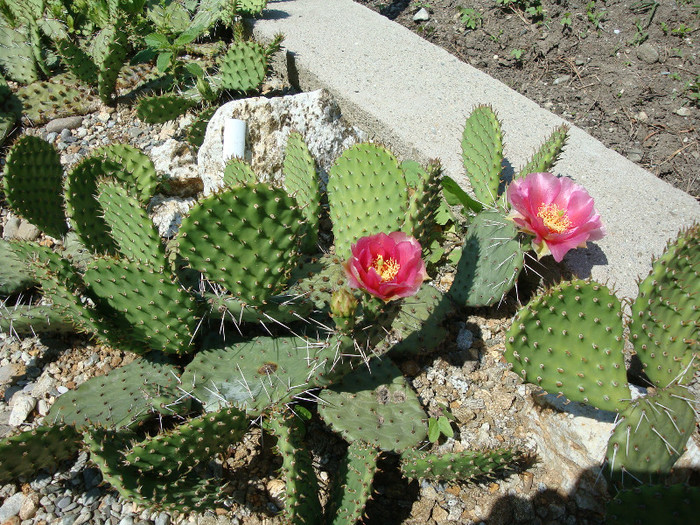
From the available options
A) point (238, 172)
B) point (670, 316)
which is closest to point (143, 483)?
point (238, 172)

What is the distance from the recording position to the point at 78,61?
379 cm

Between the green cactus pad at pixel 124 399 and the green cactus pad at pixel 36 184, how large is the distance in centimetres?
95

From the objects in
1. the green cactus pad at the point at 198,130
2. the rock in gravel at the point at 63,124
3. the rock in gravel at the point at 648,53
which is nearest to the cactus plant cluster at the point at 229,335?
the green cactus pad at the point at 198,130

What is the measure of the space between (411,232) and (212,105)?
2.25 metres

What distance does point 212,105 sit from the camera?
375cm

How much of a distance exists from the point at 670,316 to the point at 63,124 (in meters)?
3.91

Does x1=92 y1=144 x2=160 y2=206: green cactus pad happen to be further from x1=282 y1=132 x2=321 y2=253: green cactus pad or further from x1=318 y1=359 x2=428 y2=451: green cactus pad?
x1=318 y1=359 x2=428 y2=451: green cactus pad

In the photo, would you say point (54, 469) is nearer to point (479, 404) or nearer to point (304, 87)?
point (479, 404)

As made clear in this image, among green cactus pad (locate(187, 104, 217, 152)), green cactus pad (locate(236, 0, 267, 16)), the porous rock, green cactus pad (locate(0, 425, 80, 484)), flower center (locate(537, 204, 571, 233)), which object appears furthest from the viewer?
green cactus pad (locate(236, 0, 267, 16))

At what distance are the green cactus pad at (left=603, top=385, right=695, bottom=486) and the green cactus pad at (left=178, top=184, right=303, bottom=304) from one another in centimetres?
127

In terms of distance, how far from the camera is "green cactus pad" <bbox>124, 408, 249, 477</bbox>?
178cm

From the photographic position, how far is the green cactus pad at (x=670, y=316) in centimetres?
191

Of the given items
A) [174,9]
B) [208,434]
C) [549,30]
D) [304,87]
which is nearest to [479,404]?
[208,434]

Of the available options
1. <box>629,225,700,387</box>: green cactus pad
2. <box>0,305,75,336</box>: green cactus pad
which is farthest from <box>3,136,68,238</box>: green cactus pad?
<box>629,225,700,387</box>: green cactus pad
